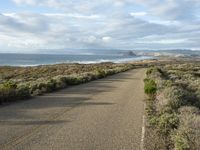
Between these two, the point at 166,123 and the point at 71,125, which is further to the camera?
the point at 71,125

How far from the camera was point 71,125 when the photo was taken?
431 inches

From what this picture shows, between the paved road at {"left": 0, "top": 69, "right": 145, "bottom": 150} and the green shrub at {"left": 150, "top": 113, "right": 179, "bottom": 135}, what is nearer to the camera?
the paved road at {"left": 0, "top": 69, "right": 145, "bottom": 150}

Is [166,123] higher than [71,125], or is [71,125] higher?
[166,123]

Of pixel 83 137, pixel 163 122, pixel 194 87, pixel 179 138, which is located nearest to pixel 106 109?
pixel 163 122

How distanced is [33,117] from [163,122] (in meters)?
4.20

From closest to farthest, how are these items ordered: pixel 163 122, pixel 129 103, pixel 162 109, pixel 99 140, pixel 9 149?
pixel 9 149, pixel 99 140, pixel 163 122, pixel 162 109, pixel 129 103

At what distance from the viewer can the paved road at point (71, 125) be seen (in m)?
8.67

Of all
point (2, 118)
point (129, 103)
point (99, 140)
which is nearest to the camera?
point (99, 140)

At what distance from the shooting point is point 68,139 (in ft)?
30.0

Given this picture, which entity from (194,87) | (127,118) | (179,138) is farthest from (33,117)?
(194,87)

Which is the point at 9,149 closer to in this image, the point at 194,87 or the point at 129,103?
the point at 129,103

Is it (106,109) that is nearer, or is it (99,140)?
(99,140)

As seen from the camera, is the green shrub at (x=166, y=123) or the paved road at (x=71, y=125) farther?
the green shrub at (x=166, y=123)

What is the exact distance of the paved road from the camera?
867cm
